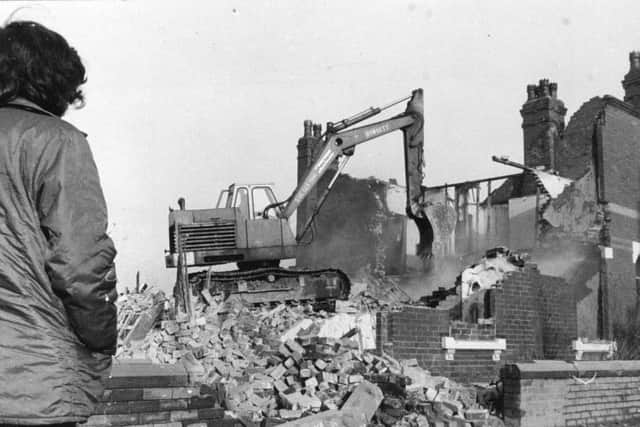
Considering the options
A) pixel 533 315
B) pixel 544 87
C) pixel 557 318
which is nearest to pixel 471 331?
pixel 533 315

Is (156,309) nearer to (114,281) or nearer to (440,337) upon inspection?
(440,337)

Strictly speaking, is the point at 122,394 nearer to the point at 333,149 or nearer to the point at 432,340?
the point at 432,340

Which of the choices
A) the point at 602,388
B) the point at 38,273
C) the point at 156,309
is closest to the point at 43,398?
the point at 38,273

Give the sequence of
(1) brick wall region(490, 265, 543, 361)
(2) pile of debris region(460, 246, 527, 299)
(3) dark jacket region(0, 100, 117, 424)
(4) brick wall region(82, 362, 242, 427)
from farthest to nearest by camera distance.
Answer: (2) pile of debris region(460, 246, 527, 299)
(1) brick wall region(490, 265, 543, 361)
(4) brick wall region(82, 362, 242, 427)
(3) dark jacket region(0, 100, 117, 424)

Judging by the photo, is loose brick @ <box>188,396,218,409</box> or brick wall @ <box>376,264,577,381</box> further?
brick wall @ <box>376,264,577,381</box>

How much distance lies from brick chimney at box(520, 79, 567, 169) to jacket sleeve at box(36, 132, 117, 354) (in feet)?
78.9

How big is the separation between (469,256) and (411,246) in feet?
10.4

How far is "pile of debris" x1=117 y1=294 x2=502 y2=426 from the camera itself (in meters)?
8.03

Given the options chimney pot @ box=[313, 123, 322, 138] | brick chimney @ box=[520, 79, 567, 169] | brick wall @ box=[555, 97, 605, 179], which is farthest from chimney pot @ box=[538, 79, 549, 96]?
chimney pot @ box=[313, 123, 322, 138]

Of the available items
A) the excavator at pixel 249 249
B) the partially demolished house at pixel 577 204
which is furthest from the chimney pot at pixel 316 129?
the excavator at pixel 249 249

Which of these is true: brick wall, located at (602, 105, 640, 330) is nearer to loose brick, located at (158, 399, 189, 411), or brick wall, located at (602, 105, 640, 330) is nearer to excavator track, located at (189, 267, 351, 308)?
excavator track, located at (189, 267, 351, 308)

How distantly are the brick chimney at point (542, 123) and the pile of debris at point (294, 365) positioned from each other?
1458cm

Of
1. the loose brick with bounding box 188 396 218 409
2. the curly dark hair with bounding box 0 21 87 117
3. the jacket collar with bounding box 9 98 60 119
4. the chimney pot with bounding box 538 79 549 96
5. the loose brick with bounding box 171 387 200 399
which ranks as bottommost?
the loose brick with bounding box 188 396 218 409

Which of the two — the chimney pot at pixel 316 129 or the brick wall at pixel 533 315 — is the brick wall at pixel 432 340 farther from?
the chimney pot at pixel 316 129
